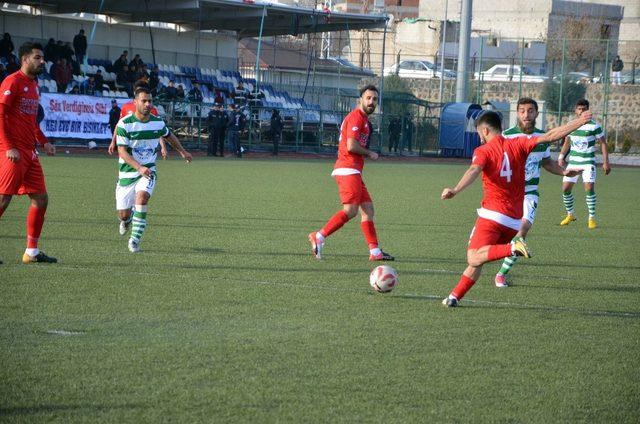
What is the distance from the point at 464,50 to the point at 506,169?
33340 millimetres

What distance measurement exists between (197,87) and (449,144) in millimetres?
10829

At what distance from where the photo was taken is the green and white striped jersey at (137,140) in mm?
11148

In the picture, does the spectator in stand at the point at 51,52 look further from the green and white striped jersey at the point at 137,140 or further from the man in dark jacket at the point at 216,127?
the green and white striped jersey at the point at 137,140

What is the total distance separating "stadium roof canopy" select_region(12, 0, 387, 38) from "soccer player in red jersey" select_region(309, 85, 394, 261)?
25751mm

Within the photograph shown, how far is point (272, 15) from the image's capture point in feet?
136

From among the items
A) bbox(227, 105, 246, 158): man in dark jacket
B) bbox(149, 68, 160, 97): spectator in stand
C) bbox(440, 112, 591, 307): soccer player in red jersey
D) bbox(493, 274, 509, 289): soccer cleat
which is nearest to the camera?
bbox(440, 112, 591, 307): soccer player in red jersey

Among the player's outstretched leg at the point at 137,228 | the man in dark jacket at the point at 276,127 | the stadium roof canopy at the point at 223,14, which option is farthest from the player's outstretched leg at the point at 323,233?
the stadium roof canopy at the point at 223,14

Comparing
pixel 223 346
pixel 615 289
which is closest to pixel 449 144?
pixel 615 289

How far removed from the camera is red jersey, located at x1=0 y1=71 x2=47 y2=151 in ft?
31.1

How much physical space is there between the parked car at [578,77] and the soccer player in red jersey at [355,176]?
3607 centimetres

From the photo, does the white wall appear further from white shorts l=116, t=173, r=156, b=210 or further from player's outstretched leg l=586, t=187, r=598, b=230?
white shorts l=116, t=173, r=156, b=210

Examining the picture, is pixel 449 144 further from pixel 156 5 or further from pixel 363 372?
pixel 363 372

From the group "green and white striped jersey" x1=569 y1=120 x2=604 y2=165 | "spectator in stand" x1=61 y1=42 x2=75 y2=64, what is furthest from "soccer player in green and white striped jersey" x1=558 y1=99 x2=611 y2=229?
"spectator in stand" x1=61 y1=42 x2=75 y2=64

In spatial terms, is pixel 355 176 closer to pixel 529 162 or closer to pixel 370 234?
pixel 370 234
